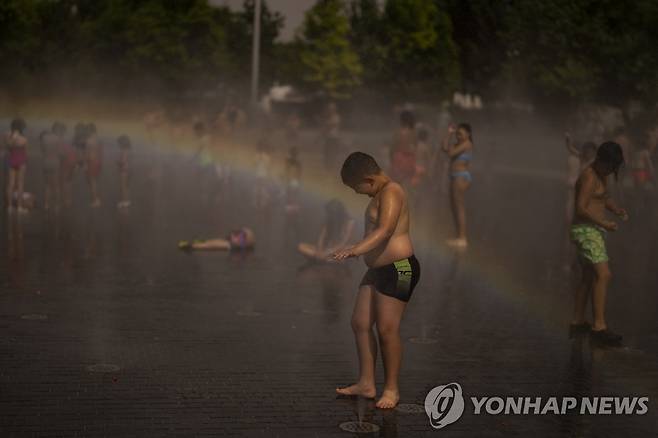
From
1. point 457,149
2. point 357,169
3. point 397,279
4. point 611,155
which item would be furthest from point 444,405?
point 457,149

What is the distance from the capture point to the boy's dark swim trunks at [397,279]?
7363mm

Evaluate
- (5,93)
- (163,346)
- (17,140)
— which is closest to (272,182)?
(17,140)

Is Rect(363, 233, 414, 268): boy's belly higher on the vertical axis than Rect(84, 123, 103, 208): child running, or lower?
lower

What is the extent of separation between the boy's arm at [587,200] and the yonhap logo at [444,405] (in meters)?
2.72

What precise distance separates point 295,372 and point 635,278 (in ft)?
25.5

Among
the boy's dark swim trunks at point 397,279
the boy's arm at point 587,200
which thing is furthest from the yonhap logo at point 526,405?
the boy's arm at point 587,200

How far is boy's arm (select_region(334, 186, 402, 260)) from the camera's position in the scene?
7176mm

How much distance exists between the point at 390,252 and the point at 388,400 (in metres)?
1.01

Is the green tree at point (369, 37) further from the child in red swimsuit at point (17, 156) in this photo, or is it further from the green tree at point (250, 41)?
the child in red swimsuit at point (17, 156)

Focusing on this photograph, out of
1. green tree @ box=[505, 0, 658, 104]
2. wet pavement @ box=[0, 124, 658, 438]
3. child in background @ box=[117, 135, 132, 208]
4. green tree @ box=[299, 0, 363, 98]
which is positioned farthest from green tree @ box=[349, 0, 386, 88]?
wet pavement @ box=[0, 124, 658, 438]

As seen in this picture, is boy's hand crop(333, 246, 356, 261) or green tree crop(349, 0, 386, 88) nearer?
boy's hand crop(333, 246, 356, 261)

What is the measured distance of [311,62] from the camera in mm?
78438

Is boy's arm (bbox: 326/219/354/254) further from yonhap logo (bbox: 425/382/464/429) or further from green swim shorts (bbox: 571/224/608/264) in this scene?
yonhap logo (bbox: 425/382/464/429)

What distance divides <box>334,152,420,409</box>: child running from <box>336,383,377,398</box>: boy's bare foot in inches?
2.8
